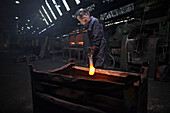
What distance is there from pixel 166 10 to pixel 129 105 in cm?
505

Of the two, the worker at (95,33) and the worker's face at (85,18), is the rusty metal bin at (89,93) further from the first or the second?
the worker's face at (85,18)

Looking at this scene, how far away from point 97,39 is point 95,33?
159 millimetres

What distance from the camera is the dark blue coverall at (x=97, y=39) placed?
2.74 metres

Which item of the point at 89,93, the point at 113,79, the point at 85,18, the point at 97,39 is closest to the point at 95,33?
the point at 97,39

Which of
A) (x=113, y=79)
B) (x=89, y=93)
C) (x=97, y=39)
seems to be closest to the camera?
(x=89, y=93)

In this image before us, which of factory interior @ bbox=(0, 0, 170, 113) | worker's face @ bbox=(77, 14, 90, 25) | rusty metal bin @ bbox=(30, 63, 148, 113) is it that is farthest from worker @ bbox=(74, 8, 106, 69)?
rusty metal bin @ bbox=(30, 63, 148, 113)

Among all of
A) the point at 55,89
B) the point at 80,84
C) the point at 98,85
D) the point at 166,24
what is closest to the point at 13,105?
the point at 55,89

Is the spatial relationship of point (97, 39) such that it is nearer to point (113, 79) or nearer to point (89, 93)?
point (113, 79)

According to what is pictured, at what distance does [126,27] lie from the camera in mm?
5594

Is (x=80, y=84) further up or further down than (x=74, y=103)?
further up

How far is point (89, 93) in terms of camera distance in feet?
4.35

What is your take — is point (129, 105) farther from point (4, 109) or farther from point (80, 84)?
point (4, 109)

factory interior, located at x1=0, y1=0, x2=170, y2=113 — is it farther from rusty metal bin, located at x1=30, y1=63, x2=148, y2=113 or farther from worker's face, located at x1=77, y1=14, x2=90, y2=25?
worker's face, located at x1=77, y1=14, x2=90, y2=25

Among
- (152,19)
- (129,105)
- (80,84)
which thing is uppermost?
(152,19)
